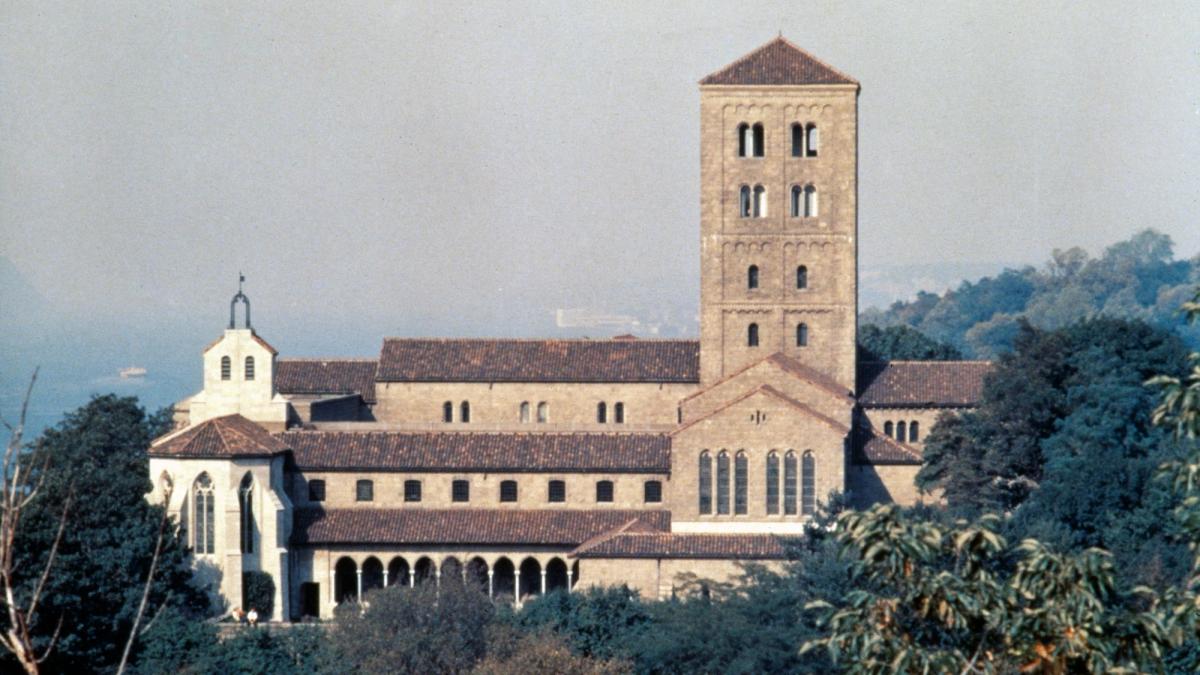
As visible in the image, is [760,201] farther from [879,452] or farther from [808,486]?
[808,486]

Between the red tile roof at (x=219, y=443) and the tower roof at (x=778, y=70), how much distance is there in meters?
20.2

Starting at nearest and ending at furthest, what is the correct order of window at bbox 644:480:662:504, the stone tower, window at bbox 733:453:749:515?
window at bbox 733:453:749:515
window at bbox 644:480:662:504
the stone tower

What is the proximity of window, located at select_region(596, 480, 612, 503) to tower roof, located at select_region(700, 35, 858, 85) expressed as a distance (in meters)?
15.1

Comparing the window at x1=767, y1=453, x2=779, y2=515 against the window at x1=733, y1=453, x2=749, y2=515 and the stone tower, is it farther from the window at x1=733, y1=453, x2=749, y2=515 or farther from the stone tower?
the stone tower

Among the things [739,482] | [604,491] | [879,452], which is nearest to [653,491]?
[604,491]

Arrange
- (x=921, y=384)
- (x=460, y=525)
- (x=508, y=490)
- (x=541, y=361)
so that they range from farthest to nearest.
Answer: (x=541, y=361) < (x=921, y=384) < (x=508, y=490) < (x=460, y=525)

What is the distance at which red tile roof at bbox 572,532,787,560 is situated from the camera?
64125 millimetres

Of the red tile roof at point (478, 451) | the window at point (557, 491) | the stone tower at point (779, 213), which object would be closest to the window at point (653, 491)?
the red tile roof at point (478, 451)

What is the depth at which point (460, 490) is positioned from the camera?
229ft

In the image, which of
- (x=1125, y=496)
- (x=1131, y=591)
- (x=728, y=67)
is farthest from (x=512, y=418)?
(x=1131, y=591)

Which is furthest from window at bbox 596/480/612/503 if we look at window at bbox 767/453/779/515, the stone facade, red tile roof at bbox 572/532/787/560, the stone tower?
the stone tower

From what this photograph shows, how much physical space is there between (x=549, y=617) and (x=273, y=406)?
19.1 metres

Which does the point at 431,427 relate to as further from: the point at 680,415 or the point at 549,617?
the point at 549,617

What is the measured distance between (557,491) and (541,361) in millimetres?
7861
